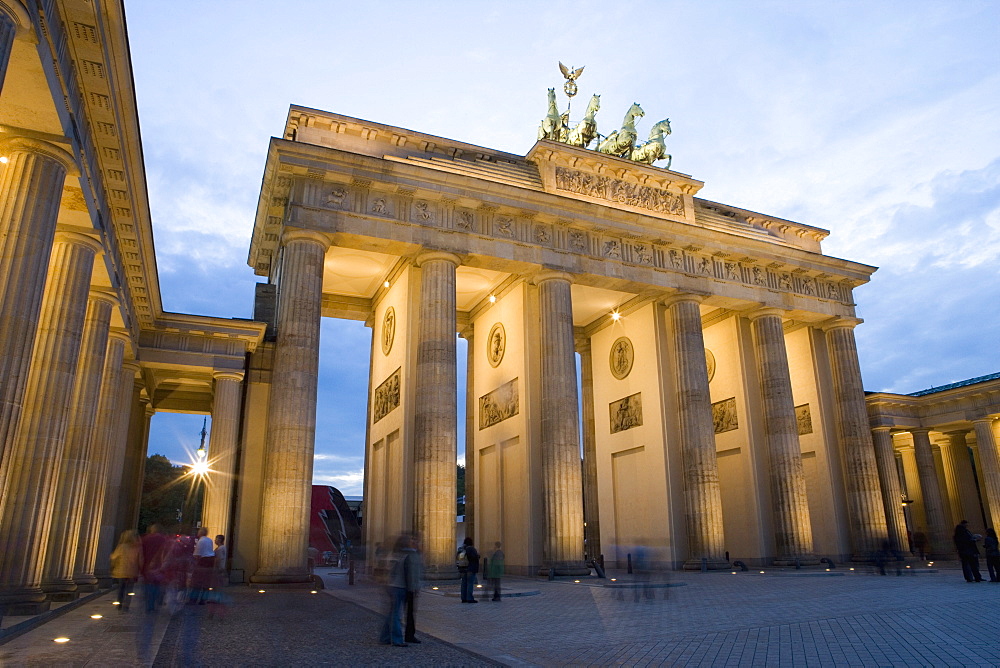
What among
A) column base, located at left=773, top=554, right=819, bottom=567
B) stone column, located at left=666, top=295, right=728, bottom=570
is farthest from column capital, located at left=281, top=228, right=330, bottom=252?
column base, located at left=773, top=554, right=819, bottom=567

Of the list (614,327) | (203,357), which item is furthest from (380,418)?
(614,327)

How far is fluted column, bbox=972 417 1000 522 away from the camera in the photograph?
33.5 m

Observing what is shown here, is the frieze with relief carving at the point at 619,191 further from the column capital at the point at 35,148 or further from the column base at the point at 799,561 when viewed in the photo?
the column capital at the point at 35,148

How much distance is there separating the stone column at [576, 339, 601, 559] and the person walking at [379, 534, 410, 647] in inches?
936

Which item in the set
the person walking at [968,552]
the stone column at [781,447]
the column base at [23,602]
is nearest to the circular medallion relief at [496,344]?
the stone column at [781,447]

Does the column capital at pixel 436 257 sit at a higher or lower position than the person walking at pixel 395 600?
higher

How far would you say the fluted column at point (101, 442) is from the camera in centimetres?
1874

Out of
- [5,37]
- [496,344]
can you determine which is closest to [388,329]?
[496,344]

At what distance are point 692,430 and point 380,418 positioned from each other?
486 inches

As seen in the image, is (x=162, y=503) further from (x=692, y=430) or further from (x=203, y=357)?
(x=692, y=430)

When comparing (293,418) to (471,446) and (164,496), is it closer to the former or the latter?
(471,446)

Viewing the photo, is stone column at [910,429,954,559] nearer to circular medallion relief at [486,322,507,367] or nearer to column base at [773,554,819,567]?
column base at [773,554,819,567]

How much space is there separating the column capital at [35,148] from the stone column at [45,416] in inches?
122

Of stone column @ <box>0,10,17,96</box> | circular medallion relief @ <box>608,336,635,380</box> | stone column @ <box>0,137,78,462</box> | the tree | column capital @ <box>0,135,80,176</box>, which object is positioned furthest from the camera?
the tree
